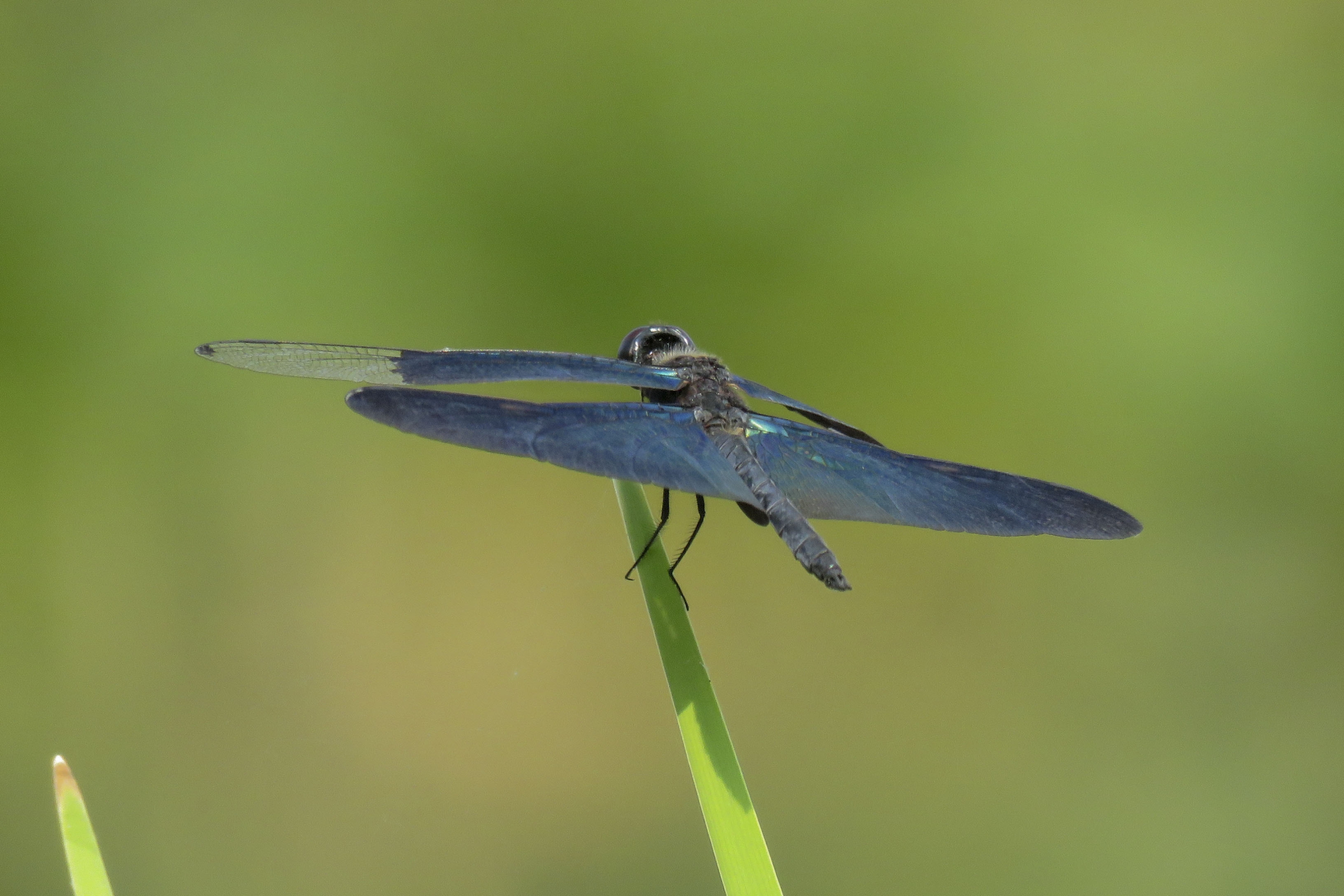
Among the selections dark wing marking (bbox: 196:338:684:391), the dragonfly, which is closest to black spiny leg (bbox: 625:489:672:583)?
the dragonfly

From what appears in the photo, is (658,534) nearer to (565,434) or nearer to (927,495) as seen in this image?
(565,434)

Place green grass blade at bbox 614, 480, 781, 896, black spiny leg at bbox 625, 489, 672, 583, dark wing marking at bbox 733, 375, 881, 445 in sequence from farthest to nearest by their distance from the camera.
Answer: dark wing marking at bbox 733, 375, 881, 445, black spiny leg at bbox 625, 489, 672, 583, green grass blade at bbox 614, 480, 781, 896

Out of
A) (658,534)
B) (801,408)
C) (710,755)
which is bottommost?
(710,755)

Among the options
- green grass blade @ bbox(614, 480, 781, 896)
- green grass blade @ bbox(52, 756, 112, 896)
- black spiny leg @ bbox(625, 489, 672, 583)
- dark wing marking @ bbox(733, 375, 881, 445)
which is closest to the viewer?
green grass blade @ bbox(52, 756, 112, 896)

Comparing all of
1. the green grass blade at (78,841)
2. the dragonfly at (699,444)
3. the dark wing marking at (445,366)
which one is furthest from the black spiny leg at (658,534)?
the green grass blade at (78,841)

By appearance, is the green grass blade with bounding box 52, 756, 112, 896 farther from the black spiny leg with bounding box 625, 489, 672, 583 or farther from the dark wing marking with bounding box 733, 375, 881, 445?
the dark wing marking with bounding box 733, 375, 881, 445

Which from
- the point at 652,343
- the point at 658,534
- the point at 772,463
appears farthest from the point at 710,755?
the point at 652,343

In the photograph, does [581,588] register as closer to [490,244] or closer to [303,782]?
[303,782]

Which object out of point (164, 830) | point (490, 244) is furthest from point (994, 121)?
point (164, 830)
